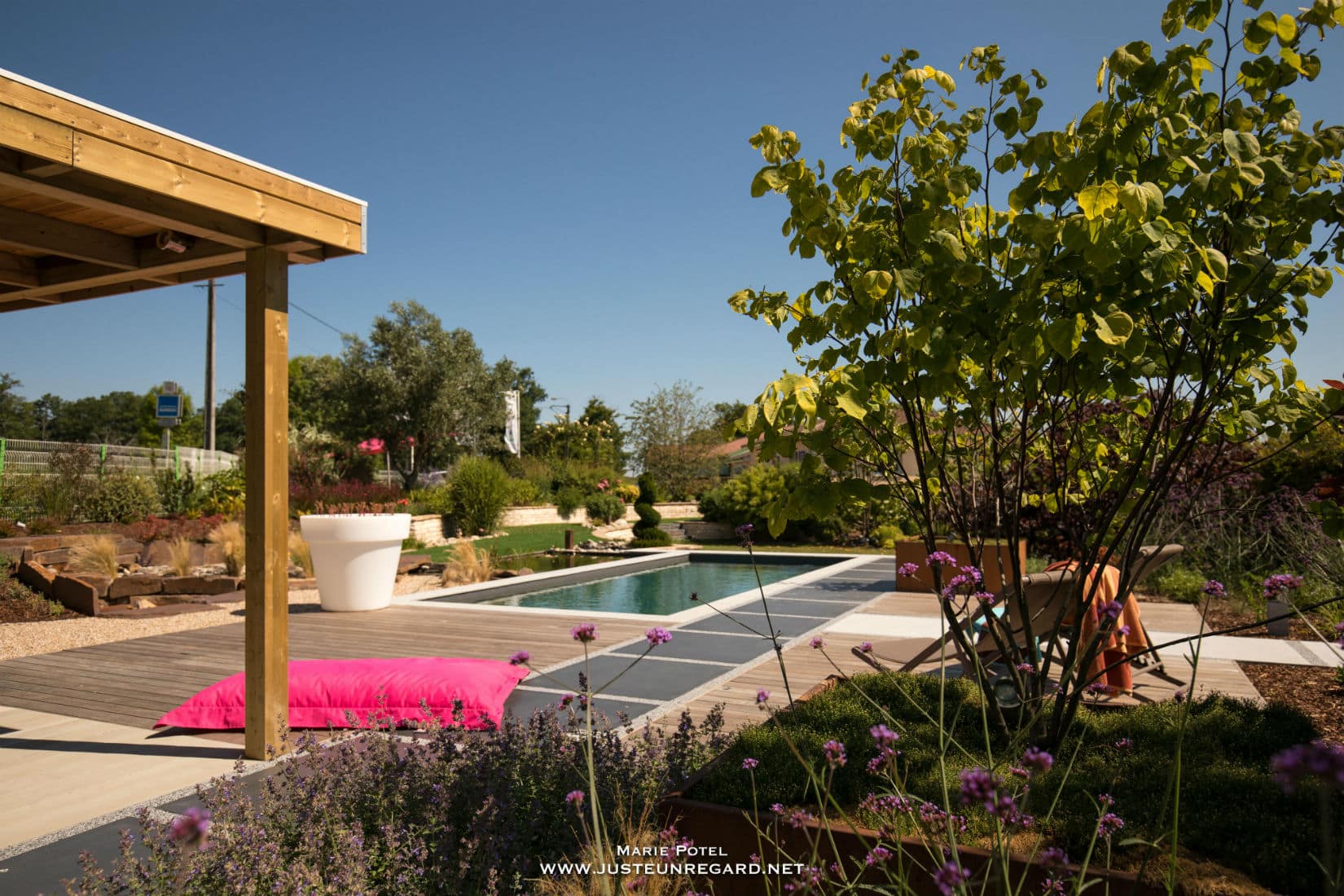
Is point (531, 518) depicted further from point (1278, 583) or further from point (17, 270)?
point (1278, 583)

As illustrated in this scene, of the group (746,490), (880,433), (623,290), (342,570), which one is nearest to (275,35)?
(342,570)

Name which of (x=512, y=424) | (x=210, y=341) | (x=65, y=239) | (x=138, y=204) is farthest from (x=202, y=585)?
(x=512, y=424)

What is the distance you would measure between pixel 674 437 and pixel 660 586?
66.3 ft

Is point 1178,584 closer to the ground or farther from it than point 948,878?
closer to the ground

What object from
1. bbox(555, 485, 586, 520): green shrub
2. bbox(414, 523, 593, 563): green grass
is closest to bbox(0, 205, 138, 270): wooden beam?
bbox(414, 523, 593, 563): green grass

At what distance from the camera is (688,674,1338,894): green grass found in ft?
6.25

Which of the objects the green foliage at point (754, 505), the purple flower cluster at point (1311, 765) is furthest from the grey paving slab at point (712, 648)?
the green foliage at point (754, 505)

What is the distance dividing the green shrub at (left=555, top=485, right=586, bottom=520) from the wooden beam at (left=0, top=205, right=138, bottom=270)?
17.6m

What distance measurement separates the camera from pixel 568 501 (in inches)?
869

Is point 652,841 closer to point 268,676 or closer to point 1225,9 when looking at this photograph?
point 268,676

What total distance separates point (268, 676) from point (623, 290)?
30.0 meters

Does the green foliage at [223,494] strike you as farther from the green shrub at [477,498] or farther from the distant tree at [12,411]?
the distant tree at [12,411]

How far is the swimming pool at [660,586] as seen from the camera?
32.2 feet

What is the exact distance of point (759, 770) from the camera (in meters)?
2.47
